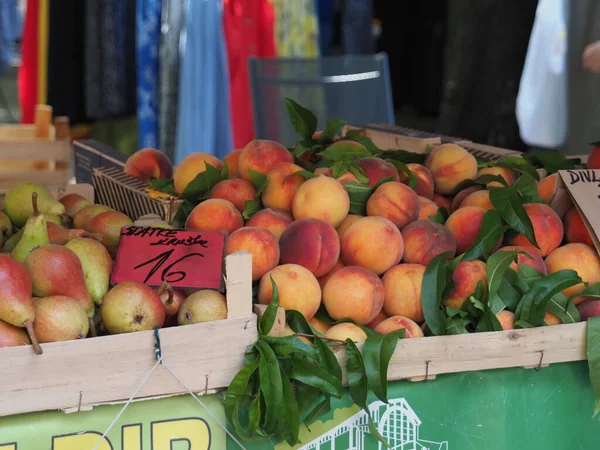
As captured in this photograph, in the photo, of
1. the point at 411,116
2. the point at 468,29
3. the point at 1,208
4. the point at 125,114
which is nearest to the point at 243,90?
the point at 125,114

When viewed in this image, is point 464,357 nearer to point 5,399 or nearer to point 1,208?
point 5,399

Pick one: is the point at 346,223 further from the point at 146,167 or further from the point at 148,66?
the point at 148,66

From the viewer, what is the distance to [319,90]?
3814mm

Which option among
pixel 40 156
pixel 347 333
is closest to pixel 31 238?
pixel 347 333

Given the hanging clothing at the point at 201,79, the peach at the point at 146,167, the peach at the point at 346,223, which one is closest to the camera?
the peach at the point at 346,223

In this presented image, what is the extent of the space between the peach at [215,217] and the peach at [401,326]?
1.37ft

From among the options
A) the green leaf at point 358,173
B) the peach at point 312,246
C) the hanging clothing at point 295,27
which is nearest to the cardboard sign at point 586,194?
the green leaf at point 358,173

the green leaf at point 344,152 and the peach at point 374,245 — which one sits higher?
the green leaf at point 344,152

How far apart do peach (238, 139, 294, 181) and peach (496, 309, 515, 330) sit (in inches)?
26.7

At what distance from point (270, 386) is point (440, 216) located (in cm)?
73

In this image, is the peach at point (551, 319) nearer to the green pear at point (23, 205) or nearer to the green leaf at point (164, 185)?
the green leaf at point (164, 185)

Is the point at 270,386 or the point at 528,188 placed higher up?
the point at 528,188

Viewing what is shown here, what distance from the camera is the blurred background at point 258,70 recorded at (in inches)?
152

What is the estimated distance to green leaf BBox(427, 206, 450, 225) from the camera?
1830mm
